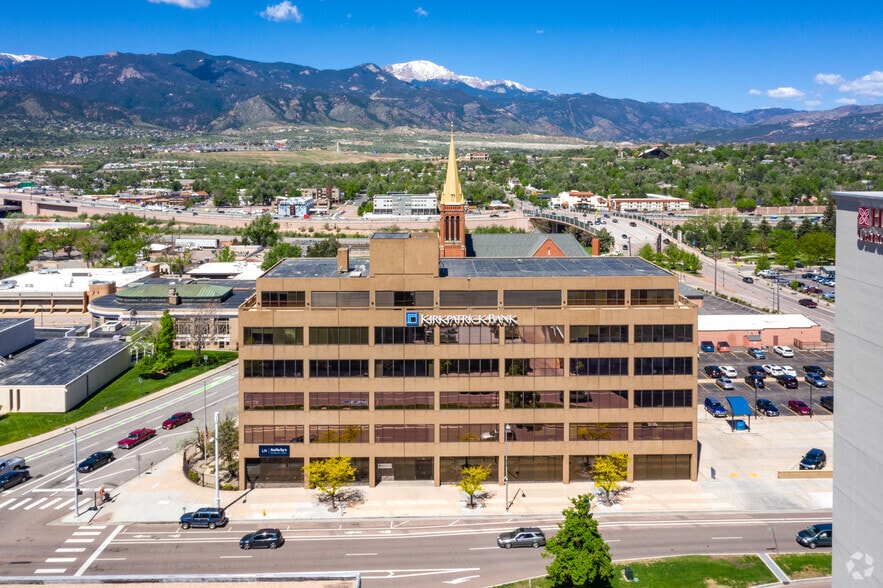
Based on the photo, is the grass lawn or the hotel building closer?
the hotel building

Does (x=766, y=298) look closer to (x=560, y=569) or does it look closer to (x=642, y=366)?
(x=642, y=366)

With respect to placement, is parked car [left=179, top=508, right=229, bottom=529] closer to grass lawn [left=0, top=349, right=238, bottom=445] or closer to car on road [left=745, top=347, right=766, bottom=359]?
grass lawn [left=0, top=349, right=238, bottom=445]

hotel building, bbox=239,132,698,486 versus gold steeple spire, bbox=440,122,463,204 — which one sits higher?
gold steeple spire, bbox=440,122,463,204

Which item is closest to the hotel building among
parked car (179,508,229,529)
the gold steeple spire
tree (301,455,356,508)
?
tree (301,455,356,508)

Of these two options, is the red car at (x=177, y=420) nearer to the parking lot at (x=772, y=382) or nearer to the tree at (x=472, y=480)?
the tree at (x=472, y=480)

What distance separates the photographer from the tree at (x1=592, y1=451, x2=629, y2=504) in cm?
5697

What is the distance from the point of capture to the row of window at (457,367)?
2384 inches

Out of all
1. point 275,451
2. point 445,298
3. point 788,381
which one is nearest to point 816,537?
point 445,298

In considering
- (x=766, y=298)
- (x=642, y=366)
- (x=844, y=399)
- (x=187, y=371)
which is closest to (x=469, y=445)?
(x=642, y=366)

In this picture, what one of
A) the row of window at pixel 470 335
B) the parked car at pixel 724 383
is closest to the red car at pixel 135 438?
the row of window at pixel 470 335

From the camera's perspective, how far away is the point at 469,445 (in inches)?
2393

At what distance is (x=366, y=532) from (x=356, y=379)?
40.2 ft

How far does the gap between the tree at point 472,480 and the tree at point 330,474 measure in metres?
8.53

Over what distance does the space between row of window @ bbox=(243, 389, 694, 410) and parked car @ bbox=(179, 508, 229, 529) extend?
30.3 feet
